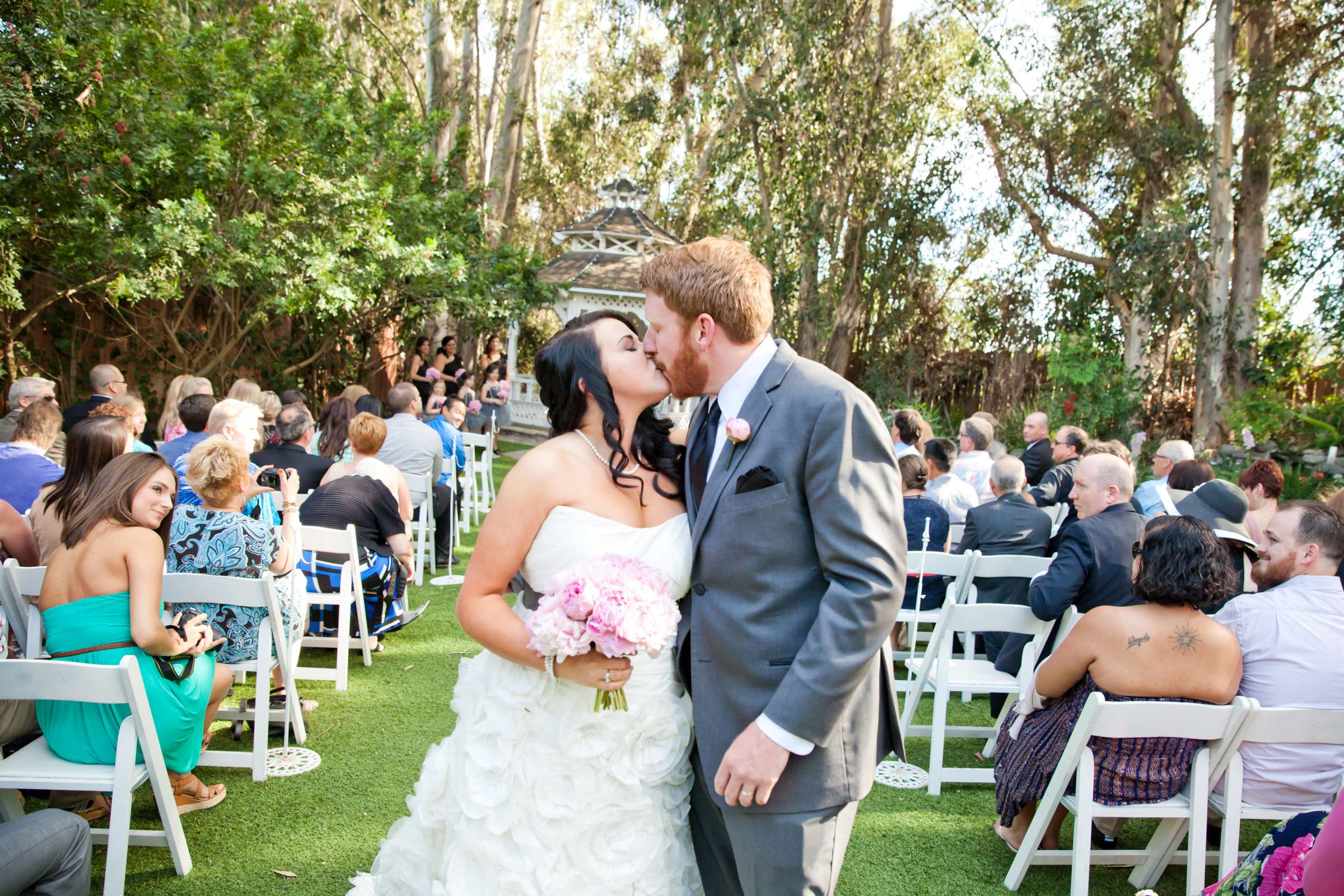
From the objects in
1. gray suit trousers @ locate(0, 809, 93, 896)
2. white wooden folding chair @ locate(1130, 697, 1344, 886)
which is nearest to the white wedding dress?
gray suit trousers @ locate(0, 809, 93, 896)

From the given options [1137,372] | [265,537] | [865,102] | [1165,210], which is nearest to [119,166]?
[265,537]

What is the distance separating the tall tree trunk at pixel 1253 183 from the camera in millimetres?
13836

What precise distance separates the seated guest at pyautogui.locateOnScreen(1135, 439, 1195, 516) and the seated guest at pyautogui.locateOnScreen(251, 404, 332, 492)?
575 cm

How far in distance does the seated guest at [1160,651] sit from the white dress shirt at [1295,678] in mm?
169

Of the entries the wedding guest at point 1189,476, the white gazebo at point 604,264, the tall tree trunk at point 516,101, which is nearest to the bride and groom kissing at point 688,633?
the wedding guest at point 1189,476

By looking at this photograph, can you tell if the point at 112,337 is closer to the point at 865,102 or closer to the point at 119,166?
the point at 119,166

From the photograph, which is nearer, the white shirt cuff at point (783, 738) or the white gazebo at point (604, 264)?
the white shirt cuff at point (783, 738)

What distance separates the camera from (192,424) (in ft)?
19.4

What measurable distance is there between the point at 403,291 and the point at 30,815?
10295 millimetres

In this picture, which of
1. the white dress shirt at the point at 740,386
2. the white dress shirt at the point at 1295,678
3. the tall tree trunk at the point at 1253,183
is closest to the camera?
the white dress shirt at the point at 740,386

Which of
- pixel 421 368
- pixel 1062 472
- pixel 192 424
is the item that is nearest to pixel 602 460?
pixel 192 424

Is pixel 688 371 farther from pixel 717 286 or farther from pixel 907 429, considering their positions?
pixel 907 429

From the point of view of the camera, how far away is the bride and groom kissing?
1956 millimetres

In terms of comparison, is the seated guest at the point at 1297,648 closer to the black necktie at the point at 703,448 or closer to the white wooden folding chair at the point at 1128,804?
the white wooden folding chair at the point at 1128,804
